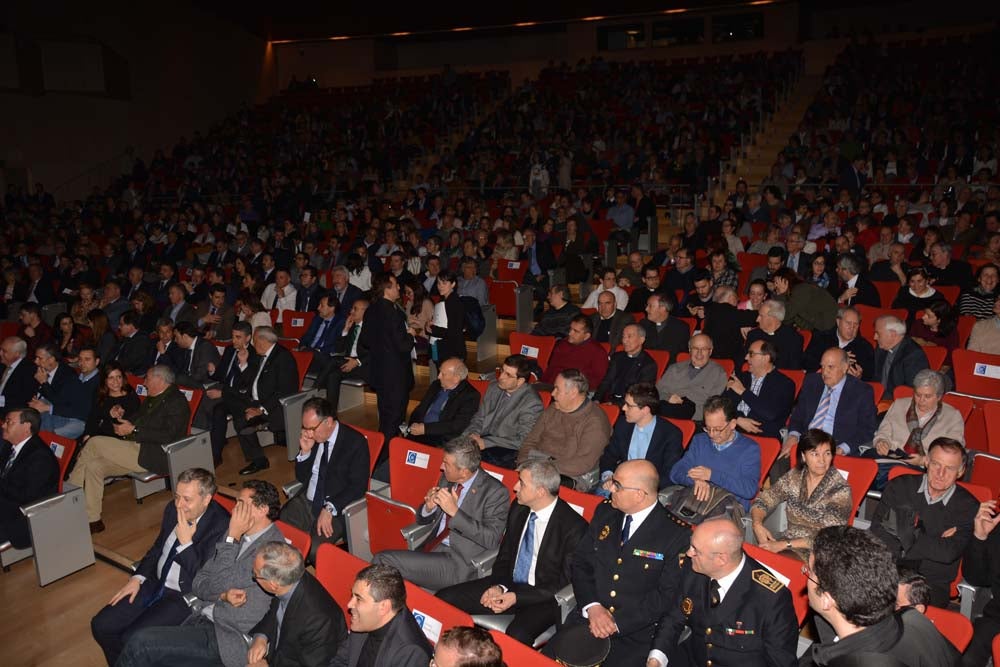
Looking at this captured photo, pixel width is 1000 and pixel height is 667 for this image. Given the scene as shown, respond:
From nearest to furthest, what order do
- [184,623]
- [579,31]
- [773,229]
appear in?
1. [184,623]
2. [773,229]
3. [579,31]

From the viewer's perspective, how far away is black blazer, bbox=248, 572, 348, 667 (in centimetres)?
304

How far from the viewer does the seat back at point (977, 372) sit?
17.0 feet

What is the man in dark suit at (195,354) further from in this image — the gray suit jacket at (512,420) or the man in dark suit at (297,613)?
the man in dark suit at (297,613)

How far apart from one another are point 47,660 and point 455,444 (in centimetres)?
239

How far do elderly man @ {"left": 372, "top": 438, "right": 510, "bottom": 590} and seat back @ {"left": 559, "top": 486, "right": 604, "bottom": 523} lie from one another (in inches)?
11.8

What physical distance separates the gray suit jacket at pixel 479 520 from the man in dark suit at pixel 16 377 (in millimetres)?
4619

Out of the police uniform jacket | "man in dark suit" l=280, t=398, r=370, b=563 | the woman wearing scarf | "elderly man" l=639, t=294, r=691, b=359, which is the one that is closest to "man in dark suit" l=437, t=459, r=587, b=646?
the police uniform jacket

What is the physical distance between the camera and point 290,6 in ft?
65.8

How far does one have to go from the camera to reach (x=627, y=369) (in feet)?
18.0

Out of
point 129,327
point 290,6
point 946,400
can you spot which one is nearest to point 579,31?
point 290,6

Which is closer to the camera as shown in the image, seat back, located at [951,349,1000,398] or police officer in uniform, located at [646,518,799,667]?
police officer in uniform, located at [646,518,799,667]

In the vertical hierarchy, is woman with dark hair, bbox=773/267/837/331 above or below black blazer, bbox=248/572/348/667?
above

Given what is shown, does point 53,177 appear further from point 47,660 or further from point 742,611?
point 742,611

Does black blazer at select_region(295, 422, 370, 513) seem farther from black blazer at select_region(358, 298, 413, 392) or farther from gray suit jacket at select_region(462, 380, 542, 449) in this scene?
black blazer at select_region(358, 298, 413, 392)
